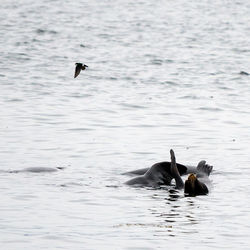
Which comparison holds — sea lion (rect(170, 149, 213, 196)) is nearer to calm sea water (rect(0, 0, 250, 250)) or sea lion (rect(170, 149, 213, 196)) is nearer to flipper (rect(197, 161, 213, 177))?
calm sea water (rect(0, 0, 250, 250))

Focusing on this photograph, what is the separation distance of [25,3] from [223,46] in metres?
16.0

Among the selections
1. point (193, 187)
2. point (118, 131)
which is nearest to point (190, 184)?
point (193, 187)

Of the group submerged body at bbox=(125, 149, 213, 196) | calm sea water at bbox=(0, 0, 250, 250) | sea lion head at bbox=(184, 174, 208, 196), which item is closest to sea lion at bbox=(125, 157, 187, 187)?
submerged body at bbox=(125, 149, 213, 196)

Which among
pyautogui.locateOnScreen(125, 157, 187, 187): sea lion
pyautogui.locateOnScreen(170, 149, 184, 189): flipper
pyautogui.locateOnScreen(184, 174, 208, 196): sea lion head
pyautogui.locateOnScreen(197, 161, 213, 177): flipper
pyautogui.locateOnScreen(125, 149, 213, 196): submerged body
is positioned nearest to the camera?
pyautogui.locateOnScreen(184, 174, 208, 196): sea lion head

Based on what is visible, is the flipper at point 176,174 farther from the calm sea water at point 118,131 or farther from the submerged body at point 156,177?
the calm sea water at point 118,131

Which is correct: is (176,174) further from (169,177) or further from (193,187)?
(193,187)

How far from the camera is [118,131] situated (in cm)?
1588

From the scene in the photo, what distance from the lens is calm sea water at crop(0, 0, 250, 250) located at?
Answer: 9398mm

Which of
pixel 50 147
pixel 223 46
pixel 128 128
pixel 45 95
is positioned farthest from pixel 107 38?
pixel 50 147

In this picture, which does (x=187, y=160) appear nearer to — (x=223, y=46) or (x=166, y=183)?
(x=166, y=183)

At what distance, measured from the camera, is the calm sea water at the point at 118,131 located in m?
9.40

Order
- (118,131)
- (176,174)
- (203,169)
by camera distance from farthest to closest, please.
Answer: (118,131), (203,169), (176,174)

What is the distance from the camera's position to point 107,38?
105ft

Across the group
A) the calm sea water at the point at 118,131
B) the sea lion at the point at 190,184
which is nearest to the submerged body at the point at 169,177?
the sea lion at the point at 190,184
